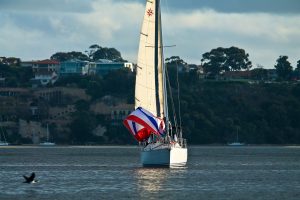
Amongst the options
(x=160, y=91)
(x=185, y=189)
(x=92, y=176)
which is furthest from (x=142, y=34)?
(x=185, y=189)

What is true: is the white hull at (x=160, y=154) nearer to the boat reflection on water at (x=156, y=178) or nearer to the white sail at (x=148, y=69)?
the boat reflection on water at (x=156, y=178)

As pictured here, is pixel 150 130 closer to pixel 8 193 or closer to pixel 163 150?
pixel 163 150

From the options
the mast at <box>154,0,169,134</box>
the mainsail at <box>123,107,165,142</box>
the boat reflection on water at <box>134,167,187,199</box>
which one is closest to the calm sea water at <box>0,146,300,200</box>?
the boat reflection on water at <box>134,167,187,199</box>

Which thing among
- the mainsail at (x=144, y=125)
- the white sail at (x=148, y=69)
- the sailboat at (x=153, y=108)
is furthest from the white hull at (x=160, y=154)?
the white sail at (x=148, y=69)

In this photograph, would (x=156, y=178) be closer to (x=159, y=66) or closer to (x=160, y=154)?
(x=160, y=154)

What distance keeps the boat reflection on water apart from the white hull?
0.72 metres

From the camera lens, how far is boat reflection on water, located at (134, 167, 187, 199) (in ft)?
284

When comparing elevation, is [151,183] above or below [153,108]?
below

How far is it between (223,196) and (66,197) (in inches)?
393

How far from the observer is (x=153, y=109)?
10731 centimetres

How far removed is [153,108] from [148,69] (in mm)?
3500

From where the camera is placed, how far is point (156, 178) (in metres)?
96.9

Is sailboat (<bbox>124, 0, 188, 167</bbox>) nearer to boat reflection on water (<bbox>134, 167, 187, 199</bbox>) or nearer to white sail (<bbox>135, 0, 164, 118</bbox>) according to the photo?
white sail (<bbox>135, 0, 164, 118</bbox>)

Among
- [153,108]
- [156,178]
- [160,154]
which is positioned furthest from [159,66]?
[156,178]
